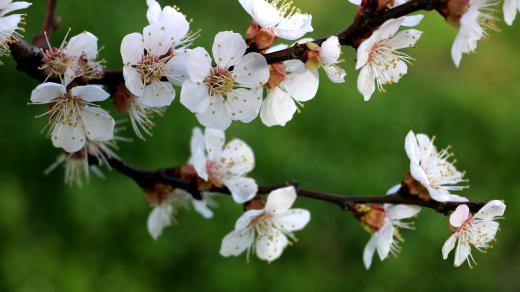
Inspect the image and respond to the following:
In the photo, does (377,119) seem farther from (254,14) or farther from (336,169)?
(254,14)

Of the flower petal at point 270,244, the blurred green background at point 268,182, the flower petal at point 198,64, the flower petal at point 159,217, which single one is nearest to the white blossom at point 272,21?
the flower petal at point 198,64

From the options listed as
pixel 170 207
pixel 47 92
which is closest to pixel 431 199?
pixel 170 207

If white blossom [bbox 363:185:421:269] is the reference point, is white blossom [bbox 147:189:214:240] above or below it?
below

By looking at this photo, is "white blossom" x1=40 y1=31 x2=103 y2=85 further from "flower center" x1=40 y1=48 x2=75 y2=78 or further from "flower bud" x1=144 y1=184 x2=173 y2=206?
"flower bud" x1=144 y1=184 x2=173 y2=206

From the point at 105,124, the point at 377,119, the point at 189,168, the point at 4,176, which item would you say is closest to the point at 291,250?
the point at 377,119

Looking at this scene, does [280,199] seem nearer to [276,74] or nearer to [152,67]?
[276,74]

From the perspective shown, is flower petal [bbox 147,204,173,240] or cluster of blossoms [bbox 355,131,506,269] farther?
flower petal [bbox 147,204,173,240]

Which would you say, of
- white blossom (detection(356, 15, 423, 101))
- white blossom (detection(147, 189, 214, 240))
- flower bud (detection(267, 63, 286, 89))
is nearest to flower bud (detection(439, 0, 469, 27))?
white blossom (detection(356, 15, 423, 101))
